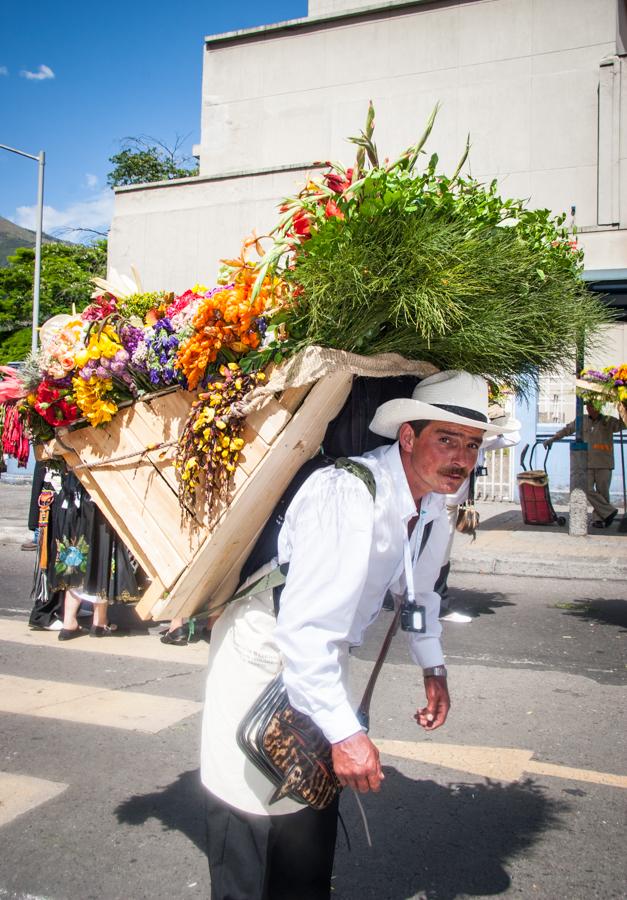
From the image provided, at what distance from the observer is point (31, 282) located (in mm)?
37656

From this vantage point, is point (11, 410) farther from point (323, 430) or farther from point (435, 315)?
point (435, 315)

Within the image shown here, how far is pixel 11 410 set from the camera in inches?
105

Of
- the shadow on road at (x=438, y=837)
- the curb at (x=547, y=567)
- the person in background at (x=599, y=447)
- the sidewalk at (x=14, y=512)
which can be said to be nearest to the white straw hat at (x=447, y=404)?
the shadow on road at (x=438, y=837)

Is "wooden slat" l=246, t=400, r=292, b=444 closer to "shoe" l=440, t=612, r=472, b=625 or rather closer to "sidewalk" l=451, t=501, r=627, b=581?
"shoe" l=440, t=612, r=472, b=625

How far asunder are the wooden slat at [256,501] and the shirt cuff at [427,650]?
2.40 feet

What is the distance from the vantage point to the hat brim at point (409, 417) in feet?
7.30

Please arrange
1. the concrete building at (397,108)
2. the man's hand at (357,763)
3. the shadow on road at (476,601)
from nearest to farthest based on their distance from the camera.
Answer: the man's hand at (357,763), the shadow on road at (476,601), the concrete building at (397,108)

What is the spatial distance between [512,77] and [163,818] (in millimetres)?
21732

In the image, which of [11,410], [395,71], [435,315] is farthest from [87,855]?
[395,71]

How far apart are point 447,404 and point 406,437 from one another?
0.17 metres

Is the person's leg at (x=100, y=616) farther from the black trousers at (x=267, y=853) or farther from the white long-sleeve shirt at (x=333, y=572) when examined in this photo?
A: the white long-sleeve shirt at (x=333, y=572)

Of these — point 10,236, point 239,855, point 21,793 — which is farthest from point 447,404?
point 10,236

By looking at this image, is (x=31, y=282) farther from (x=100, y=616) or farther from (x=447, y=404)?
(x=447, y=404)

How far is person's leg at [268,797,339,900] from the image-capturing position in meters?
2.15
